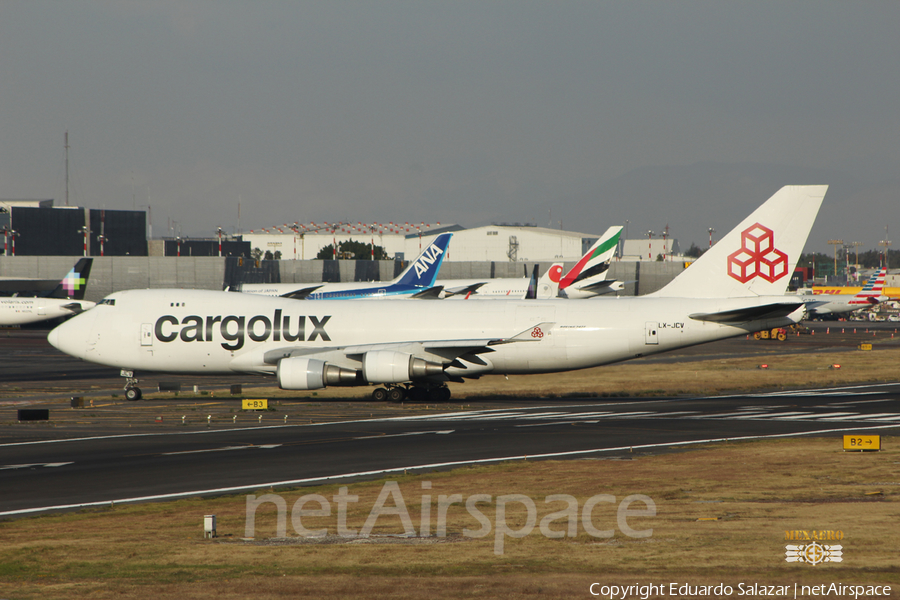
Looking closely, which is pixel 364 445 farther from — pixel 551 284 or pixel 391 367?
pixel 551 284

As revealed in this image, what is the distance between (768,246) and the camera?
125 feet

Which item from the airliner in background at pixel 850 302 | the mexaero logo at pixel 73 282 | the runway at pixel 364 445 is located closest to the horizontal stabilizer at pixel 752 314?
the runway at pixel 364 445

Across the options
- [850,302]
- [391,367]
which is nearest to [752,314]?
[391,367]

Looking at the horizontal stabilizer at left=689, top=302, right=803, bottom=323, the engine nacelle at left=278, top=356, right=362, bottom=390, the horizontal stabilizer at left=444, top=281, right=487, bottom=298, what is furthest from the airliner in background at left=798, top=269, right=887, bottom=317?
the engine nacelle at left=278, top=356, right=362, bottom=390

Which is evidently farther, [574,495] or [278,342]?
[278,342]

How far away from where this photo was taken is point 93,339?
42.1 meters

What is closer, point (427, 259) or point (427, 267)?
point (427, 259)

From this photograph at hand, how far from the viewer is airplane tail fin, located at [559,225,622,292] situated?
83125 millimetres

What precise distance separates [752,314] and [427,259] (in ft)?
135

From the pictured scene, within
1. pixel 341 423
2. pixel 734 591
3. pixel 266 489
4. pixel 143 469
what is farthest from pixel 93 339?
pixel 734 591

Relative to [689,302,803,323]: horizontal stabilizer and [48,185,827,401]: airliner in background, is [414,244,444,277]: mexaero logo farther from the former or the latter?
[689,302,803,323]: horizontal stabilizer

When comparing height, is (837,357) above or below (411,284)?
below

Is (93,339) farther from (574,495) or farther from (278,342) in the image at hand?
(574,495)

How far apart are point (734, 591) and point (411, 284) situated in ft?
218
